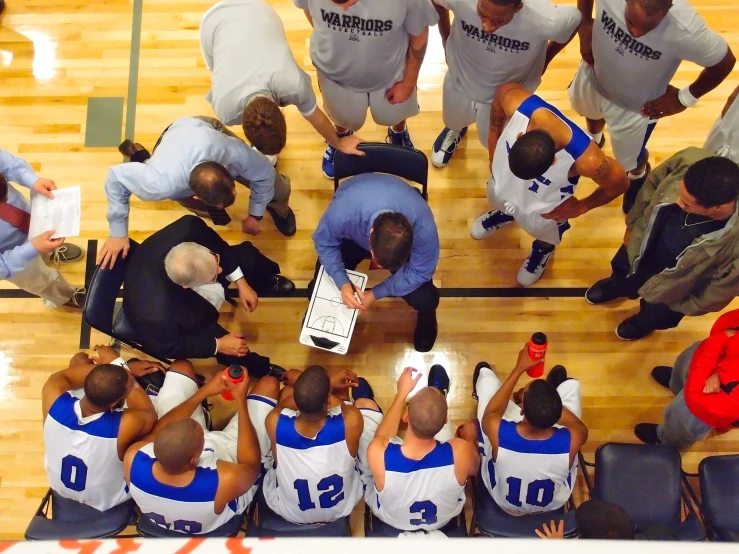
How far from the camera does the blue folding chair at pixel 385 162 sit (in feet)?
10.8

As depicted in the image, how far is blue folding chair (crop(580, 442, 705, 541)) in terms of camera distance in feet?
9.76

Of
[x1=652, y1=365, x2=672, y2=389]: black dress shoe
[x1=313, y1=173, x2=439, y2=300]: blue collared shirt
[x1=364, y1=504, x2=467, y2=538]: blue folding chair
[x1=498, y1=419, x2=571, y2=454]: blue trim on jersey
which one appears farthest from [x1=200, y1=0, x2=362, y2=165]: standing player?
[x1=652, y1=365, x2=672, y2=389]: black dress shoe

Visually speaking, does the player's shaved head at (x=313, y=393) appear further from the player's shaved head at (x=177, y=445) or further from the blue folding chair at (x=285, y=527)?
the blue folding chair at (x=285, y=527)

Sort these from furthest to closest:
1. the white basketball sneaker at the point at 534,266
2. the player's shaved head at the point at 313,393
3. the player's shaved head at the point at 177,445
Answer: the white basketball sneaker at the point at 534,266
the player's shaved head at the point at 313,393
the player's shaved head at the point at 177,445

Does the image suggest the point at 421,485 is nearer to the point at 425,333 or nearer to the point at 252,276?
the point at 425,333

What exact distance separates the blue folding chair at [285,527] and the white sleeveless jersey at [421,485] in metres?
0.33

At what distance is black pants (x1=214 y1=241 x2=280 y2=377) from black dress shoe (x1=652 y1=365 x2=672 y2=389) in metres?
2.63

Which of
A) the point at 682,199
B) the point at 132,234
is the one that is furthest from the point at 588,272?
the point at 132,234

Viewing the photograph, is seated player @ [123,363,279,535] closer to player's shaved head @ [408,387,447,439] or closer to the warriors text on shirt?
player's shaved head @ [408,387,447,439]

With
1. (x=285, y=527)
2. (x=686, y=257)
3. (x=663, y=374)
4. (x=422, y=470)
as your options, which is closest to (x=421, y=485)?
(x=422, y=470)

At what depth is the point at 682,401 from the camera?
10.2 ft

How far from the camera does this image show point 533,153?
2711 mm

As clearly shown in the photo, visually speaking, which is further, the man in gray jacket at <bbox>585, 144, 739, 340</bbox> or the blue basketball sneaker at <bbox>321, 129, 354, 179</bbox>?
the blue basketball sneaker at <bbox>321, 129, 354, 179</bbox>

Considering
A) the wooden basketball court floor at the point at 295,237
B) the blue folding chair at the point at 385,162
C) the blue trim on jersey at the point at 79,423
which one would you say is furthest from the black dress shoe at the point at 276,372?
the blue folding chair at the point at 385,162
